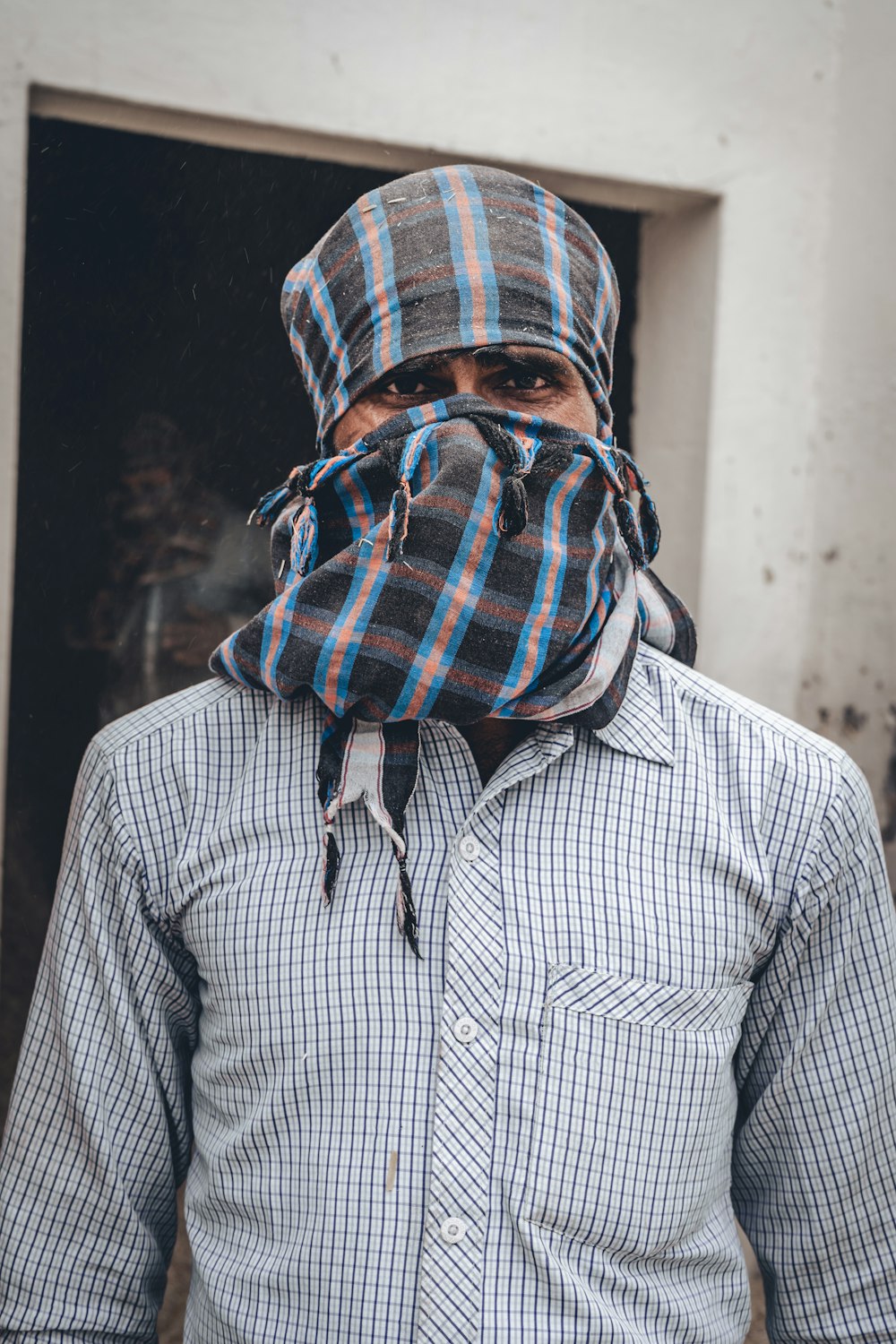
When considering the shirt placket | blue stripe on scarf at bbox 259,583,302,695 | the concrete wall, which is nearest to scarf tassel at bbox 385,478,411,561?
blue stripe on scarf at bbox 259,583,302,695

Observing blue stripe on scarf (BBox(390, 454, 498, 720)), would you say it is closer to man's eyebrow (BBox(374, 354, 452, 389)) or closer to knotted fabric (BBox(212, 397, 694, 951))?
knotted fabric (BBox(212, 397, 694, 951))

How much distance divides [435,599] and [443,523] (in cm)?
8

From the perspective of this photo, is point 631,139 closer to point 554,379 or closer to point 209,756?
point 554,379

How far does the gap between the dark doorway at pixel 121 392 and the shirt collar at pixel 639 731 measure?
1.62 m

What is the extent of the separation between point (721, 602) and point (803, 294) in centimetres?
73

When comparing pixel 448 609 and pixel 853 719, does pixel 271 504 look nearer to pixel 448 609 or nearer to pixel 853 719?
pixel 448 609

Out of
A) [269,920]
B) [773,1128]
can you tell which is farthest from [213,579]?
[773,1128]

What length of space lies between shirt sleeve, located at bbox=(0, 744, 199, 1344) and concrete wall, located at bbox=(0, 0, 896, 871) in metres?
1.02

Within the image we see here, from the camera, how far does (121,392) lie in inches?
102

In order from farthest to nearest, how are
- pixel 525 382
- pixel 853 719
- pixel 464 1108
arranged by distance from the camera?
pixel 853 719 < pixel 525 382 < pixel 464 1108

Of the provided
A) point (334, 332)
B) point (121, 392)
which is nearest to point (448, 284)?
point (334, 332)

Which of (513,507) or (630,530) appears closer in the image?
(513,507)

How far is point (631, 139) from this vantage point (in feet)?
8.12

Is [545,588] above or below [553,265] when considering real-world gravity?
→ below
